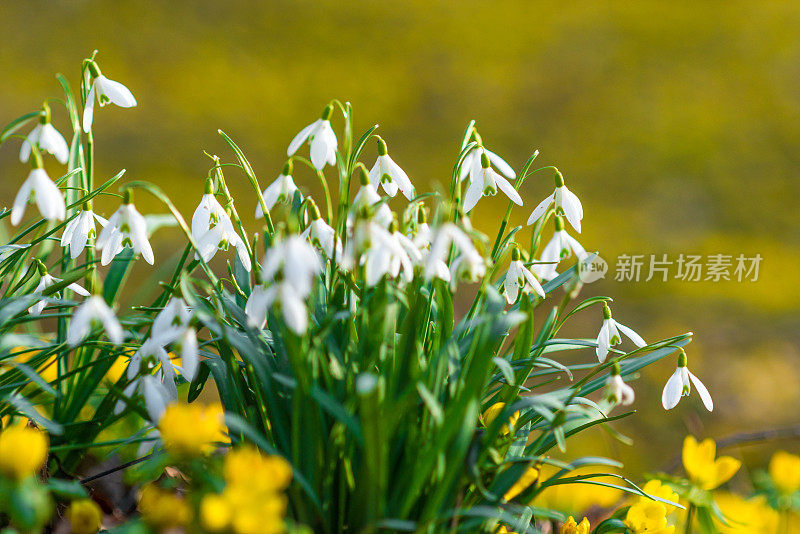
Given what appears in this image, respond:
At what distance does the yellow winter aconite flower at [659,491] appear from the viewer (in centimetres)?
114

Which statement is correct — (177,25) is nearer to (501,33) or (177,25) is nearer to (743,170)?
(501,33)

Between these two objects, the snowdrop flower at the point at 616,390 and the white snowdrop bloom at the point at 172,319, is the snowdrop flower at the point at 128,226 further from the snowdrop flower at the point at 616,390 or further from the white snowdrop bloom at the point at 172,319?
the snowdrop flower at the point at 616,390

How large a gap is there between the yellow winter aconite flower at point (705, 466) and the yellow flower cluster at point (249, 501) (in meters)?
0.59

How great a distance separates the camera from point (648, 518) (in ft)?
3.50

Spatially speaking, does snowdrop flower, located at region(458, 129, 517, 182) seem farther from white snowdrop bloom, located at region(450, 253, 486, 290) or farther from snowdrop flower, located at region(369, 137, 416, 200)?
white snowdrop bloom, located at region(450, 253, 486, 290)

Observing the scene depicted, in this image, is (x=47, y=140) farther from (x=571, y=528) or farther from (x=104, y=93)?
(x=571, y=528)

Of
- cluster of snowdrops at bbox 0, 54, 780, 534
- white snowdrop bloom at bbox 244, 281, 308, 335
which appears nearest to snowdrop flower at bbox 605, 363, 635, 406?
cluster of snowdrops at bbox 0, 54, 780, 534

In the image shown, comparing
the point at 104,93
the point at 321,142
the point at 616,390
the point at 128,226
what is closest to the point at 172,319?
the point at 128,226

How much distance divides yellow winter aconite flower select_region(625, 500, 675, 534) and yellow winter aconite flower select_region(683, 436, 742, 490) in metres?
0.14

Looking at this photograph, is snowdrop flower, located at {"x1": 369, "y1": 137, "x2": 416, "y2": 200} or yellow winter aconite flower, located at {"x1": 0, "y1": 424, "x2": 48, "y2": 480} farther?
snowdrop flower, located at {"x1": 369, "y1": 137, "x2": 416, "y2": 200}

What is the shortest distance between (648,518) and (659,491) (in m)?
0.14

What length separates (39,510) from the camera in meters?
0.63

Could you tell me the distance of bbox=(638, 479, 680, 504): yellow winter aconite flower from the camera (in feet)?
3.74

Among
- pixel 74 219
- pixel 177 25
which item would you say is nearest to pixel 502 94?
pixel 177 25
